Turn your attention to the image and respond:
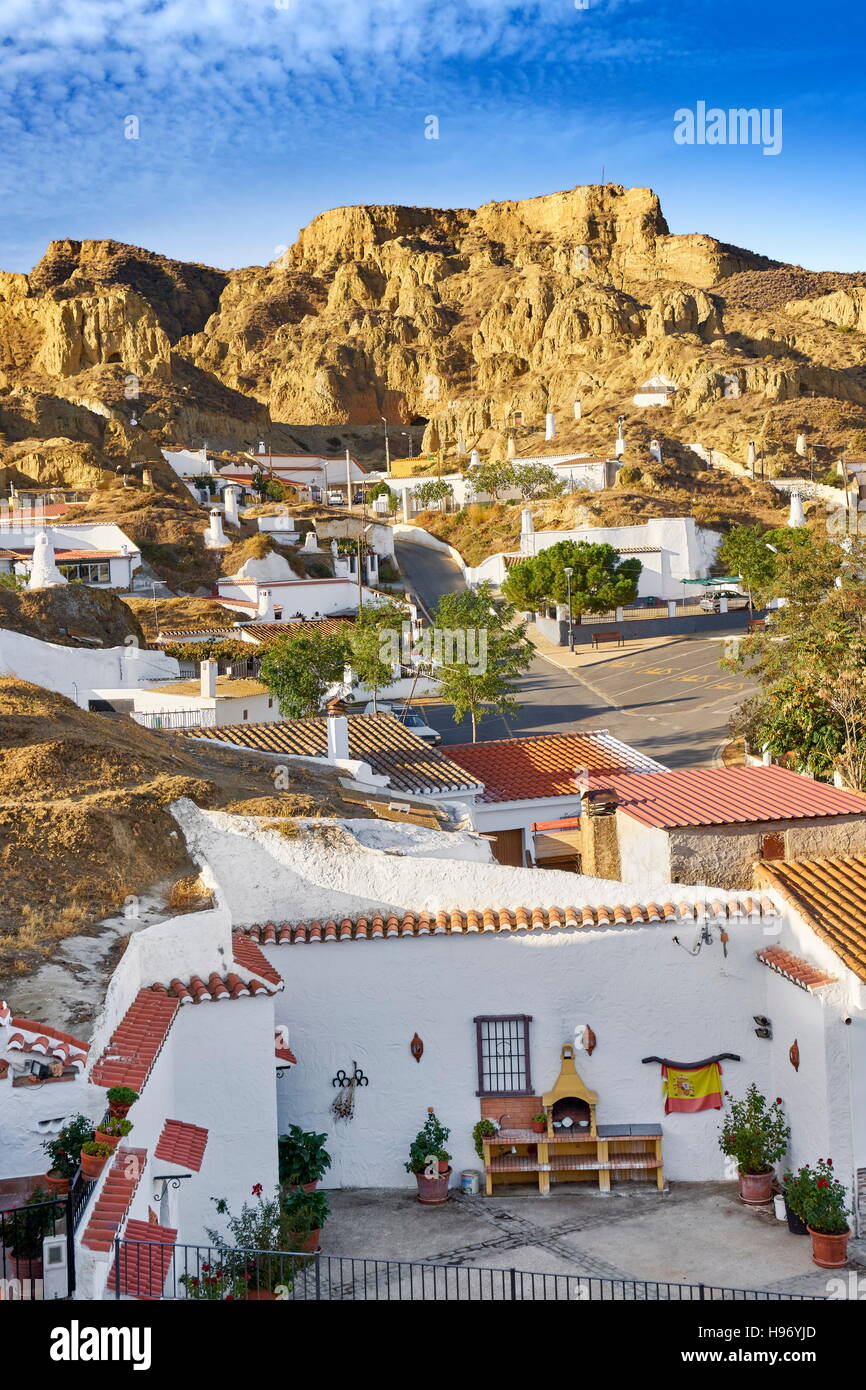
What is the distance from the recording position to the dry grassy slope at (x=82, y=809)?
14219 mm

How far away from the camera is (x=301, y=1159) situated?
14.5 metres

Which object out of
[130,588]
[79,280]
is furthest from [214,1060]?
[79,280]

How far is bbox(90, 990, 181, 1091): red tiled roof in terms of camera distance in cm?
1038

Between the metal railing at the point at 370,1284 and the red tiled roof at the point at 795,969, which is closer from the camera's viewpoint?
the metal railing at the point at 370,1284

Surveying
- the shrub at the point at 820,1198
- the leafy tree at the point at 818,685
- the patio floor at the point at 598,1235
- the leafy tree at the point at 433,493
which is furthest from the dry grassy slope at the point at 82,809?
the leafy tree at the point at 433,493

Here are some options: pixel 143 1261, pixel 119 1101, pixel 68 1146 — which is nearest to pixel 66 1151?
pixel 68 1146

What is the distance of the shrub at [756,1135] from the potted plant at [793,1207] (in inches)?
28.0

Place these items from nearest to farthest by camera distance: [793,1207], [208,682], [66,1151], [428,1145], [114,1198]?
[114,1198], [66,1151], [793,1207], [428,1145], [208,682]

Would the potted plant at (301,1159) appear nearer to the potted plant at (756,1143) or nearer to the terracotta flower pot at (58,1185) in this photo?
the potted plant at (756,1143)

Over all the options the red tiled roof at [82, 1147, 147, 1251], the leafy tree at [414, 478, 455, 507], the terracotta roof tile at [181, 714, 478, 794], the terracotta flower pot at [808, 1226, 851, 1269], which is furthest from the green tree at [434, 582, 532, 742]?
the leafy tree at [414, 478, 455, 507]

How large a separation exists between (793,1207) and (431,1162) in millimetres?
3899

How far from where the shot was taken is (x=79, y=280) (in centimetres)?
16425

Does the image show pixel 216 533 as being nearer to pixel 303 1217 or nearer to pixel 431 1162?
pixel 431 1162
